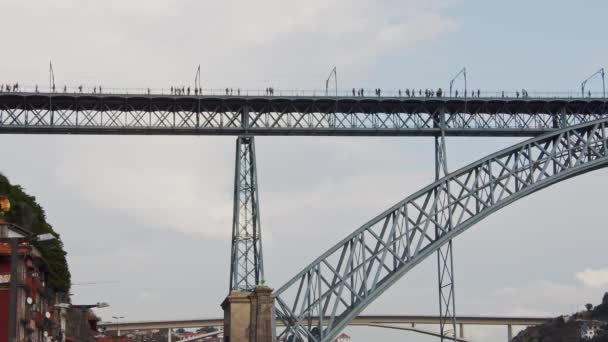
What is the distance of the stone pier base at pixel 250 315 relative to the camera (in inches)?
2030

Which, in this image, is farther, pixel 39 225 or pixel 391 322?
pixel 391 322

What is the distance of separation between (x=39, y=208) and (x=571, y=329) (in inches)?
4247

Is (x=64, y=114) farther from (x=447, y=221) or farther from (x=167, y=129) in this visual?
(x=447, y=221)

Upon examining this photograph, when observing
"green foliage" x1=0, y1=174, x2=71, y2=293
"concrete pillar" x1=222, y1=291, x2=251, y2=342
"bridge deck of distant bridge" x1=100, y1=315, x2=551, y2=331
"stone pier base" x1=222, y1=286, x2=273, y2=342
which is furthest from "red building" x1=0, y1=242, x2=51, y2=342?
"bridge deck of distant bridge" x1=100, y1=315, x2=551, y2=331

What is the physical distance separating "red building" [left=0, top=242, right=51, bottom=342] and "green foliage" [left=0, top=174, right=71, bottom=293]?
6431 mm

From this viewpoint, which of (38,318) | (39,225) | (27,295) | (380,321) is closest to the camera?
(27,295)

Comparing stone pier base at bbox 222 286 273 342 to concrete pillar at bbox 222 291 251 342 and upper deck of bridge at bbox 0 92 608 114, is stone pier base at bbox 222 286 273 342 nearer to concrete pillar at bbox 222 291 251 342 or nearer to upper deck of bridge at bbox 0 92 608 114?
concrete pillar at bbox 222 291 251 342

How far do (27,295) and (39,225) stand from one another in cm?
1907

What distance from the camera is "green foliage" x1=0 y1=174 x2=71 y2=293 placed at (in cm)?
8950

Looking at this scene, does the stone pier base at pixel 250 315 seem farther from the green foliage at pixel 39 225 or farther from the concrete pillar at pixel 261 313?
the green foliage at pixel 39 225

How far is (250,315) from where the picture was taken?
52219 millimetres

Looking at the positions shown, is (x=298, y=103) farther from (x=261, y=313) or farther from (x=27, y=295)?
(x=27, y=295)

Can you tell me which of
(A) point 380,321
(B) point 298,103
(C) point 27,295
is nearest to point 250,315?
(B) point 298,103

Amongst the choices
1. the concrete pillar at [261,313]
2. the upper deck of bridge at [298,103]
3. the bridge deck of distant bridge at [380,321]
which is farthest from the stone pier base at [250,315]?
the bridge deck of distant bridge at [380,321]
